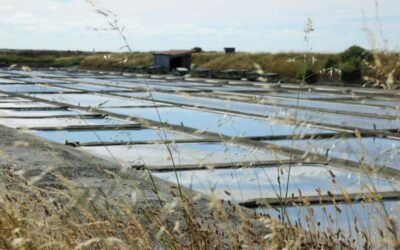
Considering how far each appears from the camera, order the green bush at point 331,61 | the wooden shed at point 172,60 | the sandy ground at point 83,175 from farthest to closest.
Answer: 1. the wooden shed at point 172,60
2. the green bush at point 331,61
3. the sandy ground at point 83,175

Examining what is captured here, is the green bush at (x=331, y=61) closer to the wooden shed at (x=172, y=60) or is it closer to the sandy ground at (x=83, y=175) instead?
the wooden shed at (x=172, y=60)

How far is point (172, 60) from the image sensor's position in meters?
34.0

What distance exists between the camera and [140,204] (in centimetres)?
464

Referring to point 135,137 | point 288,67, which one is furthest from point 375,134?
point 288,67

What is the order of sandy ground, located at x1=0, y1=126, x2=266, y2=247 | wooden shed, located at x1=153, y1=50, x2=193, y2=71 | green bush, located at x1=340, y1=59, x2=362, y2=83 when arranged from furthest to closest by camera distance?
wooden shed, located at x1=153, y1=50, x2=193, y2=71 → green bush, located at x1=340, y1=59, x2=362, y2=83 → sandy ground, located at x1=0, y1=126, x2=266, y2=247

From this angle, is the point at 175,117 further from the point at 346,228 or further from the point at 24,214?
the point at 24,214

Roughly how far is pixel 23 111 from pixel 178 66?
22.8 metres

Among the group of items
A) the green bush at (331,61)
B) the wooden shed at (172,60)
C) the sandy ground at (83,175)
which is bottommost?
the wooden shed at (172,60)

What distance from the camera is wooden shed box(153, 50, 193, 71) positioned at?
111 feet

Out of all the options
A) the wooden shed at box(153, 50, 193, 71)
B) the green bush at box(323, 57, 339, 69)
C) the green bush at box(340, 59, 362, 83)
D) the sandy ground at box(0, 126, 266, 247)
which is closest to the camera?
the sandy ground at box(0, 126, 266, 247)

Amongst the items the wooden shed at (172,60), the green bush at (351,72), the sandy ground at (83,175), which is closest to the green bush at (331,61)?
the green bush at (351,72)

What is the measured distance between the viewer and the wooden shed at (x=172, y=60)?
33750mm

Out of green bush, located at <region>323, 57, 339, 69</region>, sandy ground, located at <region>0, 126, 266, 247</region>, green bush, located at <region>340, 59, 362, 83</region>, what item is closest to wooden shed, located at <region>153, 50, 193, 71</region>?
green bush, located at <region>323, 57, 339, 69</region>

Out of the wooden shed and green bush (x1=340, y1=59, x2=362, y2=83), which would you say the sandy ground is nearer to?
green bush (x1=340, y1=59, x2=362, y2=83)
